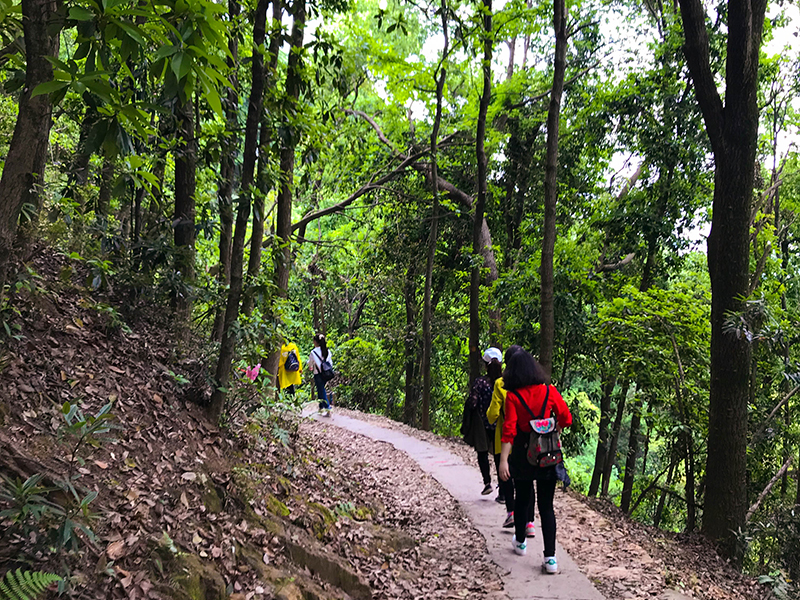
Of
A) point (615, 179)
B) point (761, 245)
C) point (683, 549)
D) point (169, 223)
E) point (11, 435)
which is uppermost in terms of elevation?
point (615, 179)

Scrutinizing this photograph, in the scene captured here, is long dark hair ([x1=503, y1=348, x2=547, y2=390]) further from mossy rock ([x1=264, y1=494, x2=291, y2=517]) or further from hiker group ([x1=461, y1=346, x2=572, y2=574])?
mossy rock ([x1=264, y1=494, x2=291, y2=517])

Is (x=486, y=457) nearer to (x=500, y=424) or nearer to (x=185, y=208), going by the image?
(x=500, y=424)

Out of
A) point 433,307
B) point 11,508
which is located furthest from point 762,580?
point 433,307

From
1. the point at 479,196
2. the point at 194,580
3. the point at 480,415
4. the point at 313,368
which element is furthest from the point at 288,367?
the point at 194,580

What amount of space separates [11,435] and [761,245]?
15.8 m

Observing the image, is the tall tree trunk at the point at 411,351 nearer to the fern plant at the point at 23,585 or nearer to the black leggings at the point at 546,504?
the black leggings at the point at 546,504

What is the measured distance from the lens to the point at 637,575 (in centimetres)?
535

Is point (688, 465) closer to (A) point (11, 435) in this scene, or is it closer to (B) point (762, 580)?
(B) point (762, 580)

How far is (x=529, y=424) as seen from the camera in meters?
5.07

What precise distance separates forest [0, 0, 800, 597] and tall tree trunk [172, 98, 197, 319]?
0.03 metres

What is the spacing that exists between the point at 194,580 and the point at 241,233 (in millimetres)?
3309

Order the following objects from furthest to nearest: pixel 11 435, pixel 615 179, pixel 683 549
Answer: pixel 615 179 → pixel 683 549 → pixel 11 435

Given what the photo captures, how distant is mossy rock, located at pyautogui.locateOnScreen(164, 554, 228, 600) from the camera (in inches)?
128

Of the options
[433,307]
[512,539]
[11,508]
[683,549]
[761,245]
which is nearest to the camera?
[11,508]
